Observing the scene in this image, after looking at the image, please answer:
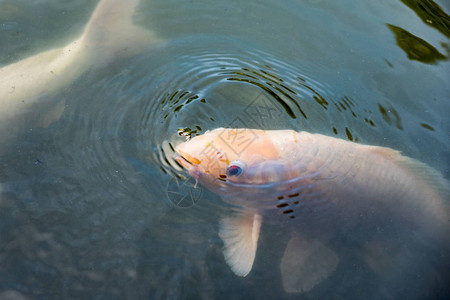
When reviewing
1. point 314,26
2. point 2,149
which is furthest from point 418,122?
A: point 2,149

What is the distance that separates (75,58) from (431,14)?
178 inches

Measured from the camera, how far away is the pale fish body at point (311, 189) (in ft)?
11.5

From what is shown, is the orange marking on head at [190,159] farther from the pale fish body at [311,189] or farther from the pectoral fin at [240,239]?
the pectoral fin at [240,239]

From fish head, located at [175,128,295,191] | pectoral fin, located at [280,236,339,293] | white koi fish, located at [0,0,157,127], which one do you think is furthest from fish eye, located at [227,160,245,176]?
white koi fish, located at [0,0,157,127]

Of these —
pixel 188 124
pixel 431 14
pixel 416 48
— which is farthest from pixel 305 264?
pixel 431 14

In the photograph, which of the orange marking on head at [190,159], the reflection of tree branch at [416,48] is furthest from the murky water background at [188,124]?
the orange marking on head at [190,159]

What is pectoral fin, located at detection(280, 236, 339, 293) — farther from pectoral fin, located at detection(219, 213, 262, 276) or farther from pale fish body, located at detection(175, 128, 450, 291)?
pectoral fin, located at detection(219, 213, 262, 276)

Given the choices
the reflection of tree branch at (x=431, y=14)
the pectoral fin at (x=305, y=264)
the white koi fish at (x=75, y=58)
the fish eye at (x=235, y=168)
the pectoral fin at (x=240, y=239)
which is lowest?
the white koi fish at (x=75, y=58)

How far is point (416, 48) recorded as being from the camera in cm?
504

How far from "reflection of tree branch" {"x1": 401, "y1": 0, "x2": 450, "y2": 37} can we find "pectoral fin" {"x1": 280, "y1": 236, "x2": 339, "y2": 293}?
3509 millimetres

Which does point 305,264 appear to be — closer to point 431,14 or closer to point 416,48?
point 416,48

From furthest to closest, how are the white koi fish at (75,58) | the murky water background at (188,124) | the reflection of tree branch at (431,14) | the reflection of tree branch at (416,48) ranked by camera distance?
1. the reflection of tree branch at (431,14)
2. the reflection of tree branch at (416,48)
3. the white koi fish at (75,58)
4. the murky water background at (188,124)

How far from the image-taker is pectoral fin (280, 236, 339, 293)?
325 cm

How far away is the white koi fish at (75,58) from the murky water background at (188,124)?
0.51 feet
